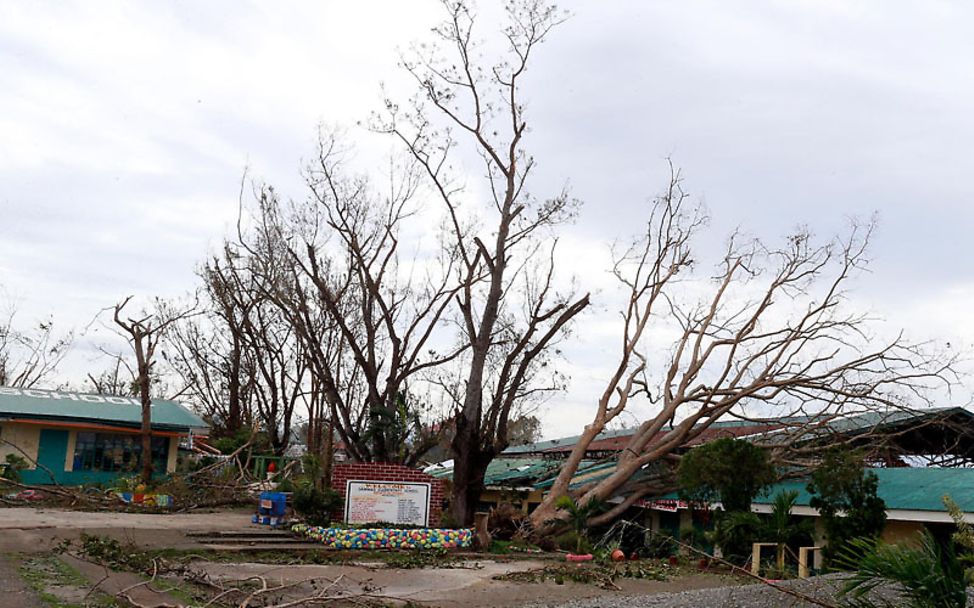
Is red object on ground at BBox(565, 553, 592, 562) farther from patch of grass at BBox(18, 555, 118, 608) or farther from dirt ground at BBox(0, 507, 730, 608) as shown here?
patch of grass at BBox(18, 555, 118, 608)

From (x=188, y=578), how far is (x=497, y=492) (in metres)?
15.6

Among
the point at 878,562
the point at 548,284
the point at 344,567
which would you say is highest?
the point at 548,284

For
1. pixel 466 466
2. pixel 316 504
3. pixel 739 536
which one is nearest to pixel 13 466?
pixel 316 504

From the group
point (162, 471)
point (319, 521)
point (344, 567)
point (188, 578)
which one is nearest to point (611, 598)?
point (344, 567)

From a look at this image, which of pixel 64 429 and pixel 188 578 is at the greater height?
pixel 64 429

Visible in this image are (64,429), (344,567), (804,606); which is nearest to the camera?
(804,606)

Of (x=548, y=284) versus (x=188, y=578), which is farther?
(x=548, y=284)

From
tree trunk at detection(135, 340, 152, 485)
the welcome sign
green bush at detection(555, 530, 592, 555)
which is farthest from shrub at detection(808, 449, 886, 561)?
tree trunk at detection(135, 340, 152, 485)

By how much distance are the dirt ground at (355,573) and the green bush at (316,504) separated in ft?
4.53

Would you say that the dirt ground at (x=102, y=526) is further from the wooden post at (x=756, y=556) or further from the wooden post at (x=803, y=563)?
the wooden post at (x=803, y=563)

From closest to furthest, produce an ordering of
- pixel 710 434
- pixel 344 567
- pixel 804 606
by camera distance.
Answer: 1. pixel 804 606
2. pixel 344 567
3. pixel 710 434

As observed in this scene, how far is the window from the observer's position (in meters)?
27.4

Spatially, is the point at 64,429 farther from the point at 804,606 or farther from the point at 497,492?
Result: the point at 804,606

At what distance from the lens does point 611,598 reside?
1153 centimetres
